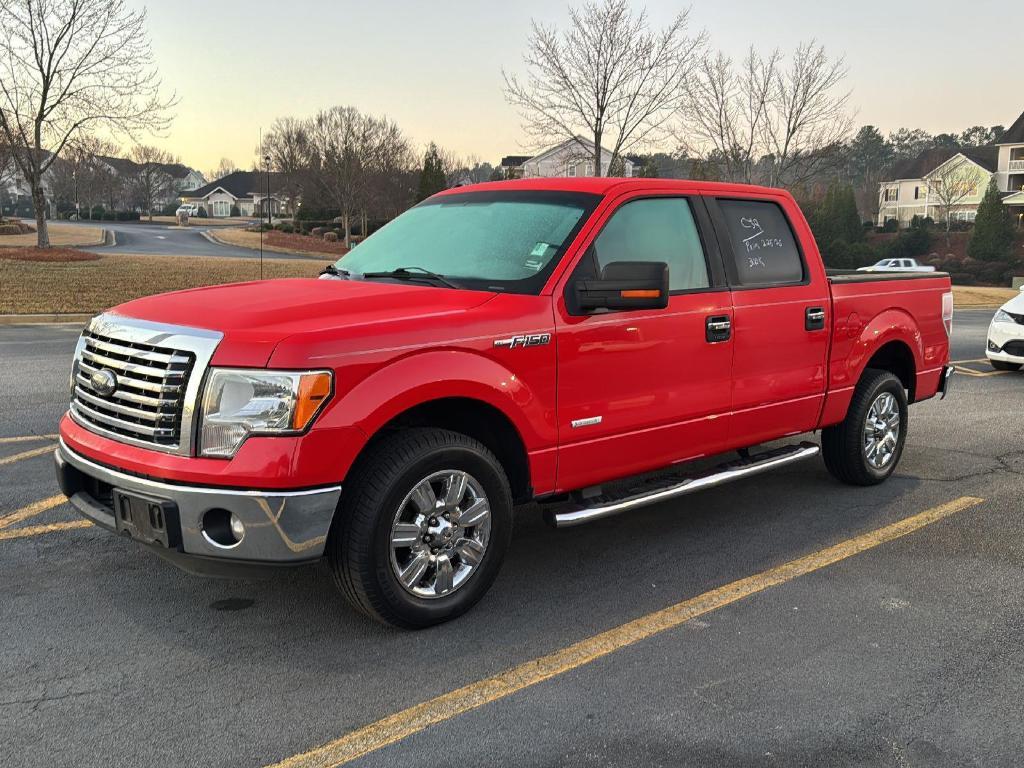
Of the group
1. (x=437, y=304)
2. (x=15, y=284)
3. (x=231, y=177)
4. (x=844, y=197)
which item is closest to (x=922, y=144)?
(x=844, y=197)

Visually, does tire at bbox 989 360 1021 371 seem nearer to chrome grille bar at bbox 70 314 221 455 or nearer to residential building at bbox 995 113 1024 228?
chrome grille bar at bbox 70 314 221 455

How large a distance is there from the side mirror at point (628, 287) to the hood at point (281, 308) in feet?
1.51

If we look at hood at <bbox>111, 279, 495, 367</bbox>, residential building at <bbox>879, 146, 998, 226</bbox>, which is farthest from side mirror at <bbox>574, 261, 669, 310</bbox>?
residential building at <bbox>879, 146, 998, 226</bbox>

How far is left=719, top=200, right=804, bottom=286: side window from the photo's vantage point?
16.8ft

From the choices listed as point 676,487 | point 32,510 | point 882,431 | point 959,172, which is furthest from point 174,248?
point 959,172

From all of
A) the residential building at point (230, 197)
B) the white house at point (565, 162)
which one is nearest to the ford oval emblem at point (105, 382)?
the white house at point (565, 162)

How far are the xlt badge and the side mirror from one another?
26cm

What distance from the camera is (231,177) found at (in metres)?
122

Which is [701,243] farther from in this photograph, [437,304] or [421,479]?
[421,479]

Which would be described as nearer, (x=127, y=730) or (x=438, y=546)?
(x=127, y=730)

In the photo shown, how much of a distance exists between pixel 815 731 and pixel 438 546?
5.31 feet

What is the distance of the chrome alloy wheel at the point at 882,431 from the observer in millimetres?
6047

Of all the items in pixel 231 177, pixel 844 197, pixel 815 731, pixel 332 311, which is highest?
pixel 231 177

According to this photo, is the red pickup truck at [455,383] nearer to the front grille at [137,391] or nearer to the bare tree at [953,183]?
the front grille at [137,391]
